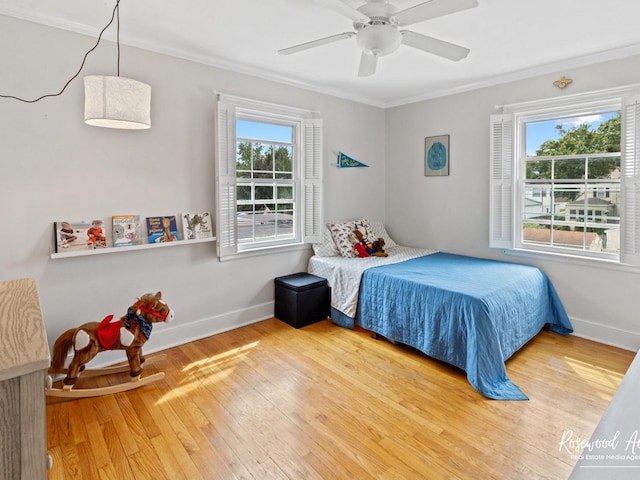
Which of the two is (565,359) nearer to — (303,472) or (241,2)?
(303,472)

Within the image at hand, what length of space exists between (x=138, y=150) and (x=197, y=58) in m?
0.96

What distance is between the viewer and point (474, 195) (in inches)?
156

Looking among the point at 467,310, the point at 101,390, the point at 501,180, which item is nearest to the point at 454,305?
the point at 467,310

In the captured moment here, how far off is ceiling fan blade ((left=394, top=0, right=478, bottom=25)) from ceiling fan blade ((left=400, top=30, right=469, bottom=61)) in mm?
188

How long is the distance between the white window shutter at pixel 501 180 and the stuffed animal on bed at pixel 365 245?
1.17 meters

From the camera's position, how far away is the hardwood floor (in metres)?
1.77

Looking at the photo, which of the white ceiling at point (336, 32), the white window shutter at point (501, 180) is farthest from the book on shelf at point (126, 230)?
the white window shutter at point (501, 180)

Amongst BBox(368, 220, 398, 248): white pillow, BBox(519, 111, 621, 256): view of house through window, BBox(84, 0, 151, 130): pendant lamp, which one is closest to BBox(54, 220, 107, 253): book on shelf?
BBox(84, 0, 151, 130): pendant lamp

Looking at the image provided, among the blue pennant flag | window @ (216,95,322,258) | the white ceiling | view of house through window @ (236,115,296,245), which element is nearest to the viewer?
the white ceiling

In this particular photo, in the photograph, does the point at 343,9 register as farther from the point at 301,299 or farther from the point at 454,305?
the point at 301,299

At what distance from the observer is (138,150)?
9.32 ft

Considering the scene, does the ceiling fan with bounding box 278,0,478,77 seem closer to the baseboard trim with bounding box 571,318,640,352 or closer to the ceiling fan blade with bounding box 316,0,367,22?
the ceiling fan blade with bounding box 316,0,367,22

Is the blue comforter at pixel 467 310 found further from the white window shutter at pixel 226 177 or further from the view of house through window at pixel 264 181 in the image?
the white window shutter at pixel 226 177

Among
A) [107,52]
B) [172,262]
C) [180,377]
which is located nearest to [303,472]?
[180,377]
